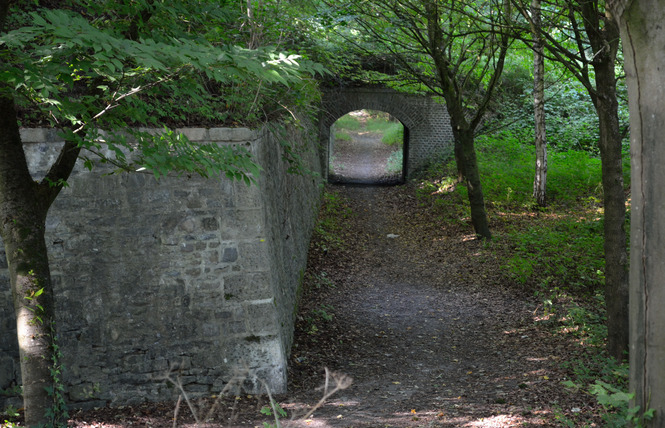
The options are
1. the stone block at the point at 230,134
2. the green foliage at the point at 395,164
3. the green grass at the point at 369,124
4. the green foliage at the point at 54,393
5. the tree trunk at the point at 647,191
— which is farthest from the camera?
the green grass at the point at 369,124

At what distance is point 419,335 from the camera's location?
25.9ft

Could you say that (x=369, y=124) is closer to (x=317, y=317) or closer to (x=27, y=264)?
(x=317, y=317)

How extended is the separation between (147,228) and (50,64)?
9.00ft

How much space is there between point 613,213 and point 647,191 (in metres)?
3.22

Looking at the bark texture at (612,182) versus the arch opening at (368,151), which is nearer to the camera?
the bark texture at (612,182)

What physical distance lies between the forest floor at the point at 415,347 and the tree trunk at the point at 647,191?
1.53m

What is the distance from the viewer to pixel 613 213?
5.77 metres

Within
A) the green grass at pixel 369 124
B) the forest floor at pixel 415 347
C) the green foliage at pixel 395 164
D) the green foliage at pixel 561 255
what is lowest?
the forest floor at pixel 415 347

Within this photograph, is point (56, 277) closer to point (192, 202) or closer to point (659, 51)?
point (192, 202)

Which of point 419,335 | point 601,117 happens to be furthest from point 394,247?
point 601,117

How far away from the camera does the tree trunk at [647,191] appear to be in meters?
2.76

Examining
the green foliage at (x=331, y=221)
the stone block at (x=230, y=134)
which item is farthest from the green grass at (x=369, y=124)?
the stone block at (x=230, y=134)

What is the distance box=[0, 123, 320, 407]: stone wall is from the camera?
564 cm

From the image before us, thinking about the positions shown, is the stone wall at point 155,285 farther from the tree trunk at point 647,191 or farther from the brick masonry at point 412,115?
the brick masonry at point 412,115
